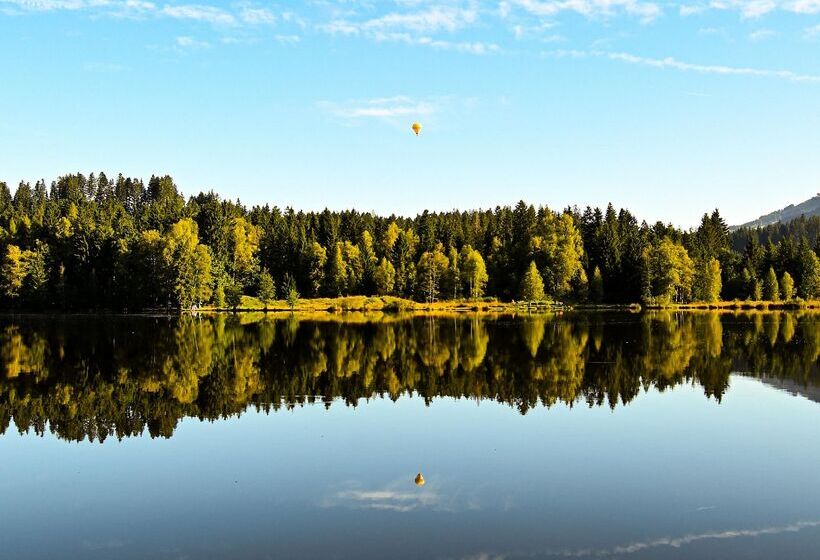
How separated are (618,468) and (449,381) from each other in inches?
730

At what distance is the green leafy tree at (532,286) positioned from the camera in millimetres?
142125

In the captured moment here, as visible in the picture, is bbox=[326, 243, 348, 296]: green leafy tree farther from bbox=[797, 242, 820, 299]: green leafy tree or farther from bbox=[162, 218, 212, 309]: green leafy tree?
bbox=[797, 242, 820, 299]: green leafy tree

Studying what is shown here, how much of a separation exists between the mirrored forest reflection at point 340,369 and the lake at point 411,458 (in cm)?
28

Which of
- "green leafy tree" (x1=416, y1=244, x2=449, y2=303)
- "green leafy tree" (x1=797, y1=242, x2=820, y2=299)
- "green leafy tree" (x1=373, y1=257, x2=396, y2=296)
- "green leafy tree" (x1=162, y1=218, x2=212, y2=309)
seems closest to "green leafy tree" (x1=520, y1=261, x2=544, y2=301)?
"green leafy tree" (x1=416, y1=244, x2=449, y2=303)

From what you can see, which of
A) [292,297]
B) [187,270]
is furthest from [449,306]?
[187,270]

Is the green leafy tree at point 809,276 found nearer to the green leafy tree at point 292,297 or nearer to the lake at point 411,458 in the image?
the green leafy tree at point 292,297

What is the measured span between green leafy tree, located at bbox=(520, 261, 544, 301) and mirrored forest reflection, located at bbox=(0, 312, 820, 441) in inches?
2651

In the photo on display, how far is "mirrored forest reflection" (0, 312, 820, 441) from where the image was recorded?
3216 cm


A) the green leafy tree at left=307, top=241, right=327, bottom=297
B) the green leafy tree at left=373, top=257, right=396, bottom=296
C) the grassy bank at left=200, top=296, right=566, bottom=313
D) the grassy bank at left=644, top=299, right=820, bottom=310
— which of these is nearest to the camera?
the grassy bank at left=200, top=296, right=566, bottom=313

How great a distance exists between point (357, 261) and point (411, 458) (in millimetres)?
132990

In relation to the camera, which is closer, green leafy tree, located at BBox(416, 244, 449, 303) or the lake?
the lake

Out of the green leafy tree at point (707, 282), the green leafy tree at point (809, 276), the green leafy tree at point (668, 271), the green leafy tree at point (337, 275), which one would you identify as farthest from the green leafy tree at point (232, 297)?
the green leafy tree at point (809, 276)

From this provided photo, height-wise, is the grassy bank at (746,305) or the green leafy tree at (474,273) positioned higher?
the green leafy tree at (474,273)

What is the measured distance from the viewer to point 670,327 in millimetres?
81562
